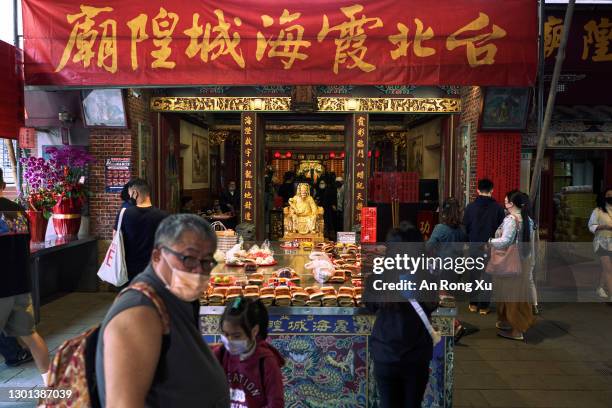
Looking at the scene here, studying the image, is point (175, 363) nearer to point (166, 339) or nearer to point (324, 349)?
point (166, 339)

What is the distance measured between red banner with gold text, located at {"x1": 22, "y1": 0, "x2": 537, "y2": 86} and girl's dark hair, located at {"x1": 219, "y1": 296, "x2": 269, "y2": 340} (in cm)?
432

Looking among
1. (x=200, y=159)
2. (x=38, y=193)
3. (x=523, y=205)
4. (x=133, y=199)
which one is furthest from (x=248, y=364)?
(x=200, y=159)

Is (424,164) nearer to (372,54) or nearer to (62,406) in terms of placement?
(372,54)

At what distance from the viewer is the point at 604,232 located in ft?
24.6

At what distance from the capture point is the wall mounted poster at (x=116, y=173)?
834 centimetres

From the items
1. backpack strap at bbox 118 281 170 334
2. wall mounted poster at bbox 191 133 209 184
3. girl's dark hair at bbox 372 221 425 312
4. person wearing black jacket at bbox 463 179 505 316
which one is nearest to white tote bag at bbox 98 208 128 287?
girl's dark hair at bbox 372 221 425 312

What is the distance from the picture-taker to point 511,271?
Answer: 19.8ft

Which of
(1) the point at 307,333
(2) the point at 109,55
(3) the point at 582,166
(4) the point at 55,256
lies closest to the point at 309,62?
(2) the point at 109,55

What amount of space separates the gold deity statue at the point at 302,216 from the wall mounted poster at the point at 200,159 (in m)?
5.09

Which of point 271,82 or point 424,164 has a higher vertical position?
point 271,82

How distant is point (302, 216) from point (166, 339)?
7.29 meters

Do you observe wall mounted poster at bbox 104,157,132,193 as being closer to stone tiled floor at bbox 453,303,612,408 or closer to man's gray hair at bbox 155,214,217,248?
stone tiled floor at bbox 453,303,612,408

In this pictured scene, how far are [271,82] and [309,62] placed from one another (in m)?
0.51

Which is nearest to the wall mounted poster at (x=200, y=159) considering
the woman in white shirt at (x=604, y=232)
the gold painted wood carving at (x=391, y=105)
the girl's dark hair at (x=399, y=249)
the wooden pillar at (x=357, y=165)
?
the gold painted wood carving at (x=391, y=105)
